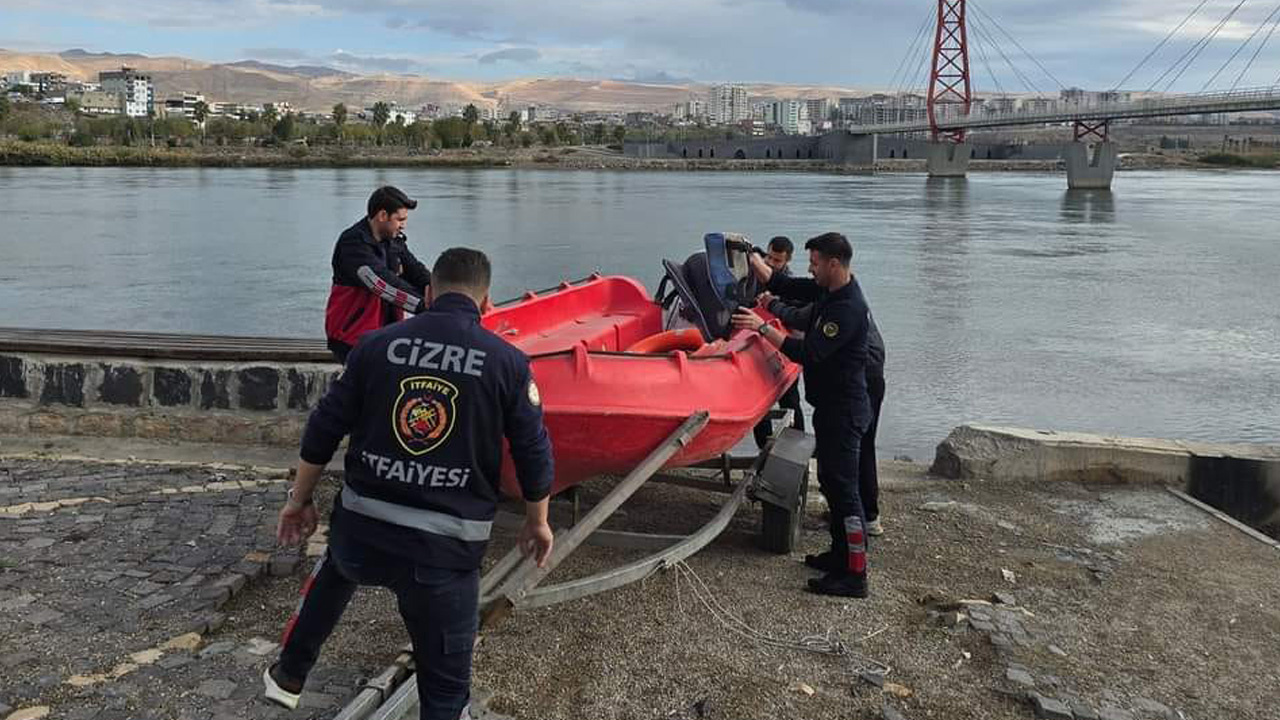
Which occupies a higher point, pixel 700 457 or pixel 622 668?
pixel 700 457

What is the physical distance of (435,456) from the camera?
2.42m

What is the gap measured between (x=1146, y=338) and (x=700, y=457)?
1027 centimetres

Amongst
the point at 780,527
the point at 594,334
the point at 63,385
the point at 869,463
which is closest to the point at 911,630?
the point at 780,527

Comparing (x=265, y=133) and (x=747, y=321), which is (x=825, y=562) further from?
(x=265, y=133)

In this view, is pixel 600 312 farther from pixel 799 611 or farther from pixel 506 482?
pixel 799 611

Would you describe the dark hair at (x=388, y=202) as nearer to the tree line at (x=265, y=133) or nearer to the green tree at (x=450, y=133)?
the tree line at (x=265, y=133)

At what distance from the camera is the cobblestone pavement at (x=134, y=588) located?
3010mm

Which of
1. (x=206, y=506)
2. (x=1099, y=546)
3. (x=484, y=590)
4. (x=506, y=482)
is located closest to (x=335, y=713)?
(x=484, y=590)

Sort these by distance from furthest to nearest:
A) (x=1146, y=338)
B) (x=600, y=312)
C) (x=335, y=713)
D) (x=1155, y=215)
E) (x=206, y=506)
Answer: (x=1155, y=215), (x=1146, y=338), (x=600, y=312), (x=206, y=506), (x=335, y=713)

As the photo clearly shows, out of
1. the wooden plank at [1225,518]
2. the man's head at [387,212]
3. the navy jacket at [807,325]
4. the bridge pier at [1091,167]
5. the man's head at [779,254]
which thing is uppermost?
the bridge pier at [1091,167]

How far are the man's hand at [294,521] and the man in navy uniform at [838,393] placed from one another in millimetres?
1940

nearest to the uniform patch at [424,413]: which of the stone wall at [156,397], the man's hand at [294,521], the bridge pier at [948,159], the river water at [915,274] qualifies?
the man's hand at [294,521]

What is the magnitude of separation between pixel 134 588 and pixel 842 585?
2.43 metres

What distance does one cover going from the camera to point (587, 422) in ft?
12.9
